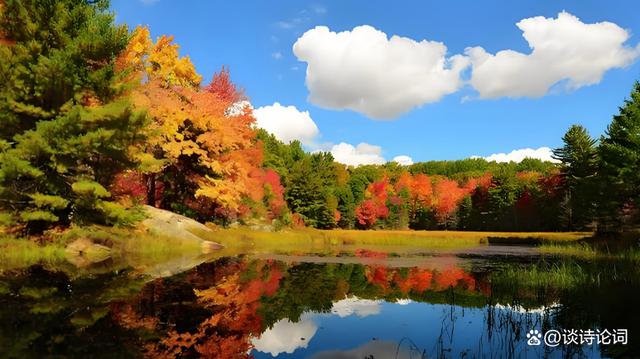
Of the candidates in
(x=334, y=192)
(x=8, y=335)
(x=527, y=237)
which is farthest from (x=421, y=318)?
(x=334, y=192)

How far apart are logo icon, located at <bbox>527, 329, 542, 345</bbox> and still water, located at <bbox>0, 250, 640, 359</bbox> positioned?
0.33ft

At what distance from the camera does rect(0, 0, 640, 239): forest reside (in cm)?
1588

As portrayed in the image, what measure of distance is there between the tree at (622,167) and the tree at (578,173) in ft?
13.0

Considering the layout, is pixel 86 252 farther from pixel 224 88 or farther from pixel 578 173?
pixel 578 173

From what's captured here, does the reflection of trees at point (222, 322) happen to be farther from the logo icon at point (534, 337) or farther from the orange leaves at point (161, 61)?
the orange leaves at point (161, 61)

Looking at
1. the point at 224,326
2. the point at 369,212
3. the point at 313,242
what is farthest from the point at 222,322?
the point at 369,212

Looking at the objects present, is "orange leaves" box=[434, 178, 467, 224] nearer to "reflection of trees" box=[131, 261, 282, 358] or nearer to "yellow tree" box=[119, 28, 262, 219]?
"yellow tree" box=[119, 28, 262, 219]

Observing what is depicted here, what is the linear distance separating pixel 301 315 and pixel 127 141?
12831mm

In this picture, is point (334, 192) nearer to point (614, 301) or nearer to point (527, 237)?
point (527, 237)

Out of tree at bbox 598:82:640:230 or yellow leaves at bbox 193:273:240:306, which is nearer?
yellow leaves at bbox 193:273:240:306

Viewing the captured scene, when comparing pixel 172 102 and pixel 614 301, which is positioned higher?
pixel 172 102

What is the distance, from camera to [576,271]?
12.1 metres

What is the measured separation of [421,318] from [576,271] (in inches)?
266

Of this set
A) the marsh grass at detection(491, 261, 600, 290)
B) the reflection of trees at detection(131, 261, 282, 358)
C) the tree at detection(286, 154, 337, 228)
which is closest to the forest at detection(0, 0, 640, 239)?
the reflection of trees at detection(131, 261, 282, 358)
